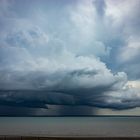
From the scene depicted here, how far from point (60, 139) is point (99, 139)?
1.37 m

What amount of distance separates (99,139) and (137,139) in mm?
1283

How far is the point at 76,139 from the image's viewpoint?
12578mm

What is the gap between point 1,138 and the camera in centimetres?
1217

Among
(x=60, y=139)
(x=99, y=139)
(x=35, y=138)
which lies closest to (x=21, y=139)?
(x=35, y=138)

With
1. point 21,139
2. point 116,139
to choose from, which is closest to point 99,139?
point 116,139

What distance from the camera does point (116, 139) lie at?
1270 centimetres

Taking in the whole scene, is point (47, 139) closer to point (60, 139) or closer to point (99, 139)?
point (60, 139)

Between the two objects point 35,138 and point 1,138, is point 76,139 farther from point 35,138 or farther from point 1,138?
point 1,138

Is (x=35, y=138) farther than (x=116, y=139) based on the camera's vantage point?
No

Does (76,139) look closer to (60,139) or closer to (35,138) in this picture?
(60,139)

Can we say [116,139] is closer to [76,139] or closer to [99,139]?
[99,139]

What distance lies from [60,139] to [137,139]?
2.60 meters

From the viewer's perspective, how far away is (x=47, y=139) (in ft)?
39.5

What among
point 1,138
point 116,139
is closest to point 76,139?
point 116,139
